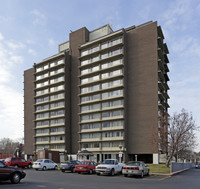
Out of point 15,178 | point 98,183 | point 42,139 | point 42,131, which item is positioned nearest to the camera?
point 15,178

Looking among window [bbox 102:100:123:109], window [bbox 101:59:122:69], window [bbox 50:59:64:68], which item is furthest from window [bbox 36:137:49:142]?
window [bbox 101:59:122:69]

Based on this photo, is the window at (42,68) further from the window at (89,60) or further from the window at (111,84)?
the window at (111,84)

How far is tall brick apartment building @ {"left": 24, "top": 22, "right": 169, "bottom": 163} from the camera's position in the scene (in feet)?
177

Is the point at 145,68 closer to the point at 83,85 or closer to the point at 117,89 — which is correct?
the point at 117,89

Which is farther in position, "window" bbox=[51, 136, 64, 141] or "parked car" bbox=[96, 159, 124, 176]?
"window" bbox=[51, 136, 64, 141]

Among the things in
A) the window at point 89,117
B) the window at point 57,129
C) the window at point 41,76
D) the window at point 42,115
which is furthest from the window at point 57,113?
the window at point 41,76

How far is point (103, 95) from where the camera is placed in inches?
2373

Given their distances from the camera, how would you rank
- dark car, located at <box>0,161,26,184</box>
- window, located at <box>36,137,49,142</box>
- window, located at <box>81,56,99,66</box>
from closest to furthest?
dark car, located at <box>0,161,26,184</box> < window, located at <box>81,56,99,66</box> < window, located at <box>36,137,49,142</box>

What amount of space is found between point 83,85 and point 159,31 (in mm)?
24950

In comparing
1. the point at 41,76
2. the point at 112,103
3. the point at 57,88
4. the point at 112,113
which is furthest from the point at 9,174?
the point at 41,76

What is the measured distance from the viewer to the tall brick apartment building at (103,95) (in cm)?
5400

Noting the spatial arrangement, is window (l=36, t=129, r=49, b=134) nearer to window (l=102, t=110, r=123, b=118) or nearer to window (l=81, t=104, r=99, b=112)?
window (l=81, t=104, r=99, b=112)

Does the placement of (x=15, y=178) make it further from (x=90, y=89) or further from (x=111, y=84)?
(x=90, y=89)

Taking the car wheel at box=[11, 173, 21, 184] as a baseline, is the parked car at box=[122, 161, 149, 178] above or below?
below
